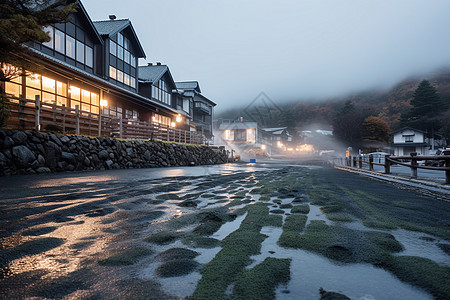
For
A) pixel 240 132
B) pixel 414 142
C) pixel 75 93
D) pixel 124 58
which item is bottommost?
pixel 414 142

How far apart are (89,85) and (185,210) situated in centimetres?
1807

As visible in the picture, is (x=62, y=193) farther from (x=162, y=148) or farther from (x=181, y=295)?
(x=162, y=148)

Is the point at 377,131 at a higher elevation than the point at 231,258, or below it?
higher

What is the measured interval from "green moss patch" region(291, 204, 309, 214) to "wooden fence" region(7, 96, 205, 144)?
34.6 feet

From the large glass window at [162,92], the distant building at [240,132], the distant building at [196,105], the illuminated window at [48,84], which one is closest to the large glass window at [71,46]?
the illuminated window at [48,84]

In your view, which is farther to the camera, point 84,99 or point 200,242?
point 84,99

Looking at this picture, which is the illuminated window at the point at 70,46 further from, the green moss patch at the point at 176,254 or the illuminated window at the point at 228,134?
the illuminated window at the point at 228,134

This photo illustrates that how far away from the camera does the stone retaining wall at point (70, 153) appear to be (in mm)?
8391

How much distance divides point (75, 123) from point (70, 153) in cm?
365

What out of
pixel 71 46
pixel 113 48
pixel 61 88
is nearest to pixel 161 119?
pixel 113 48

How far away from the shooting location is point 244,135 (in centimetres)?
5862

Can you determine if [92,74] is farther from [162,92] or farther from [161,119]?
[162,92]

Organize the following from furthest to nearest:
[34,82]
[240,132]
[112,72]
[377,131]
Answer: [240,132], [377,131], [112,72], [34,82]

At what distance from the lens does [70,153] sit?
10477 mm
